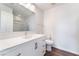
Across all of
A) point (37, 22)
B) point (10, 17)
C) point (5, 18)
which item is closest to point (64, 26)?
point (37, 22)

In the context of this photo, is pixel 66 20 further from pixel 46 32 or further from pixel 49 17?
pixel 46 32

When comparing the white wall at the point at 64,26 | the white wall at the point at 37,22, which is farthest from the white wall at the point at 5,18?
the white wall at the point at 64,26

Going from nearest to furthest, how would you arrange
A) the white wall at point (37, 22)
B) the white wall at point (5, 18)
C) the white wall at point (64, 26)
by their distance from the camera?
the white wall at point (5, 18) → the white wall at point (64, 26) → the white wall at point (37, 22)

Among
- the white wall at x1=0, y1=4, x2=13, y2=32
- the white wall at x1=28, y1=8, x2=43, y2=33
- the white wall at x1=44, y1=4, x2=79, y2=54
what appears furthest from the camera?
the white wall at x1=28, y1=8, x2=43, y2=33

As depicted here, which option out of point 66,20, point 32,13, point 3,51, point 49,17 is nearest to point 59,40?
point 66,20

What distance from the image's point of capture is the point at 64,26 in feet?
8.33

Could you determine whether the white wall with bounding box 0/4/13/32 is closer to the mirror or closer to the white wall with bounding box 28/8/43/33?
the mirror

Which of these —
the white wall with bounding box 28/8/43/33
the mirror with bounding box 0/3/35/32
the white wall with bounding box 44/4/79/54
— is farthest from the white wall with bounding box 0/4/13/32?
the white wall with bounding box 44/4/79/54

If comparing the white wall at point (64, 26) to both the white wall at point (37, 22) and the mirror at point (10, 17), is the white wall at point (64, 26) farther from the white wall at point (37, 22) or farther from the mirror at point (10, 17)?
the mirror at point (10, 17)

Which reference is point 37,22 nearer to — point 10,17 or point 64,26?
point 64,26

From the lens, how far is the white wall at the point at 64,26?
89.4 inches

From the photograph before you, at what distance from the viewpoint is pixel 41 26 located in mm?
2693

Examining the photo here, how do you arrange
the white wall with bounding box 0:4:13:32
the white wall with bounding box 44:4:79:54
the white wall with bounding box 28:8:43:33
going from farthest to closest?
the white wall with bounding box 28:8:43:33 → the white wall with bounding box 44:4:79:54 → the white wall with bounding box 0:4:13:32

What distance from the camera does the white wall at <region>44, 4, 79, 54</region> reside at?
2.27 m
